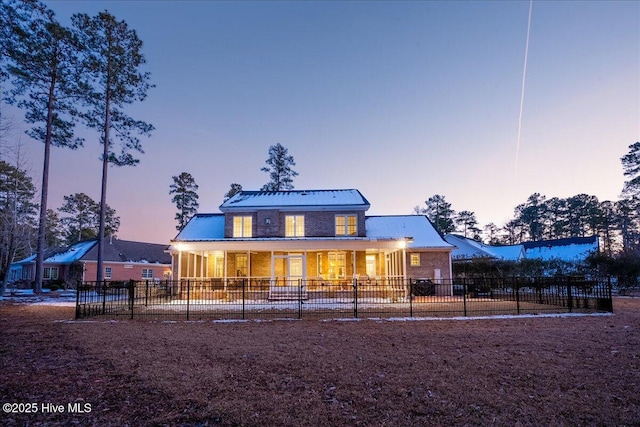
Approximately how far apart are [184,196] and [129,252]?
10.6 meters

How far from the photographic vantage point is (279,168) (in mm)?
49406

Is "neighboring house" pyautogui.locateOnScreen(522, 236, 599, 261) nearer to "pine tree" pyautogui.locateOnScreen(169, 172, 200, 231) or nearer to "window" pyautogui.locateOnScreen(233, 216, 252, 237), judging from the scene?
"window" pyautogui.locateOnScreen(233, 216, 252, 237)

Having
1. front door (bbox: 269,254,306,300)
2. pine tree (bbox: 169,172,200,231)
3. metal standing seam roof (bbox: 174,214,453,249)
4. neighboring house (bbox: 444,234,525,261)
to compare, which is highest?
pine tree (bbox: 169,172,200,231)

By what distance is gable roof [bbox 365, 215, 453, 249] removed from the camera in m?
27.0

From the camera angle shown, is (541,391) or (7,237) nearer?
(541,391)

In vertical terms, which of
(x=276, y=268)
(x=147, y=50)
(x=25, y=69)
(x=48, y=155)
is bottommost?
(x=276, y=268)

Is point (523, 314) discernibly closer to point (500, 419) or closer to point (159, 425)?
point (500, 419)

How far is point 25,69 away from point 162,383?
2857 cm

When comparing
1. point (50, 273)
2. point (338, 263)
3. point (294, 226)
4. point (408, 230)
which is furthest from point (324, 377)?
point (50, 273)

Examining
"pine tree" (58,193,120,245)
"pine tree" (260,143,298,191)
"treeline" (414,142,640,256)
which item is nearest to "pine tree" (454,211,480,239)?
"treeline" (414,142,640,256)

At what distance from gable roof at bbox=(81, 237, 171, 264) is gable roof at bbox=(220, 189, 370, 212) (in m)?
25.1

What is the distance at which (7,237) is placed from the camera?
25.6 meters

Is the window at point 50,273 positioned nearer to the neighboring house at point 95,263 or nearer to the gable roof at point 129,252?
the neighboring house at point 95,263

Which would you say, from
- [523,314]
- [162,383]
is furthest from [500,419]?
[523,314]
